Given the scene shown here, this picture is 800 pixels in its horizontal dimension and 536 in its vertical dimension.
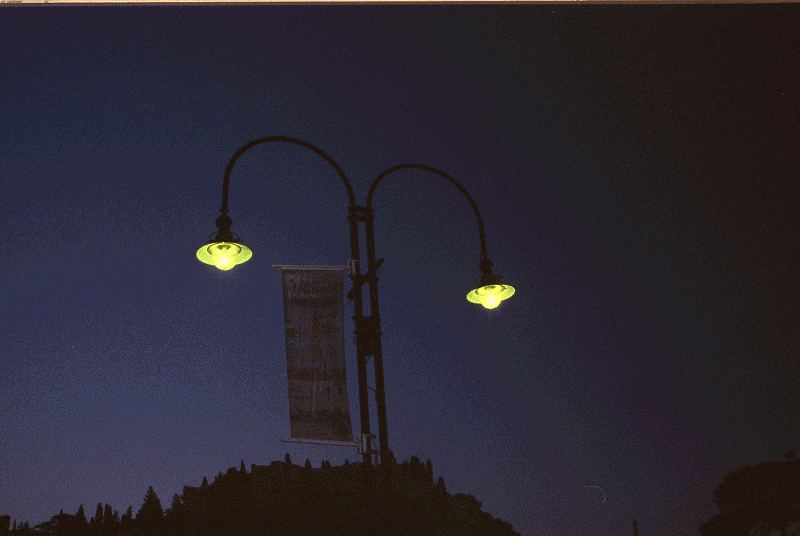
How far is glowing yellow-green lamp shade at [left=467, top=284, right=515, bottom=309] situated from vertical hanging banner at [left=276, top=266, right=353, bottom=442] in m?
3.34

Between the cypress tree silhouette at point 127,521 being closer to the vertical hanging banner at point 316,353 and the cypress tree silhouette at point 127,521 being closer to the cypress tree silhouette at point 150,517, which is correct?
the cypress tree silhouette at point 150,517

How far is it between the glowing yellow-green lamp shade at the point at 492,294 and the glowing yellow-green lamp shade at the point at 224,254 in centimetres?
433

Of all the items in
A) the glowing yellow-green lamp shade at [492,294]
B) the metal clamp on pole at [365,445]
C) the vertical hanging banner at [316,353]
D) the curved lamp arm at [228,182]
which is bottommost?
the metal clamp on pole at [365,445]

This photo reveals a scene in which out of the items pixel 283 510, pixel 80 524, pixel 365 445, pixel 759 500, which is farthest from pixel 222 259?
pixel 759 500

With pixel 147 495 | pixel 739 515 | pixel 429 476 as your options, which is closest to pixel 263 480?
pixel 147 495

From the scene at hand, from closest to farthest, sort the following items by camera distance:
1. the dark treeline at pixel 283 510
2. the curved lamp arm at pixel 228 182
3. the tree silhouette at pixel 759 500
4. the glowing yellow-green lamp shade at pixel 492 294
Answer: the curved lamp arm at pixel 228 182 < the glowing yellow-green lamp shade at pixel 492 294 < the dark treeline at pixel 283 510 < the tree silhouette at pixel 759 500

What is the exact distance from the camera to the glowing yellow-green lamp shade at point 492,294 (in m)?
11.4

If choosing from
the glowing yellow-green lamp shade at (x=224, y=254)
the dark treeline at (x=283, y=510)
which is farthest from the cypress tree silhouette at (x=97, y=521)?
the glowing yellow-green lamp shade at (x=224, y=254)

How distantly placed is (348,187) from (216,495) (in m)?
58.0

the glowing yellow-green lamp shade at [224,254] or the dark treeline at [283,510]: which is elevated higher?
the glowing yellow-green lamp shade at [224,254]

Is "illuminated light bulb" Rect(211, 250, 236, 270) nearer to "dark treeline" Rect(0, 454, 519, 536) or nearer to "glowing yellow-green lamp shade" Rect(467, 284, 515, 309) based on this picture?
"glowing yellow-green lamp shade" Rect(467, 284, 515, 309)

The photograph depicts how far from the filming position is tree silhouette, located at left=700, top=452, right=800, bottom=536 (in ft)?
199

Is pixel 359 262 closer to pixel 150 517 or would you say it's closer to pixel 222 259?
pixel 222 259

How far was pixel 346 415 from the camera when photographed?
8555mm
